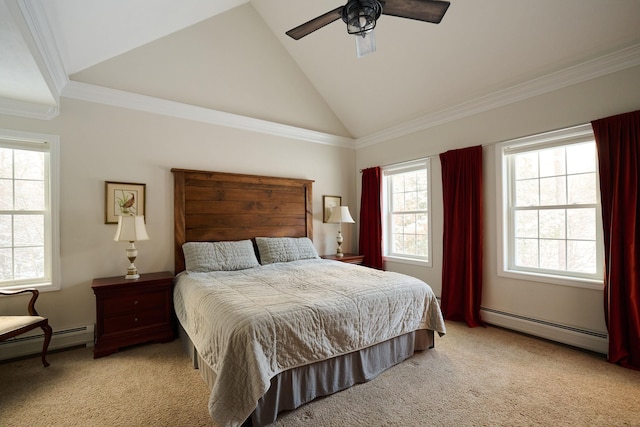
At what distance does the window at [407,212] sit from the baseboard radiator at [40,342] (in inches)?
153

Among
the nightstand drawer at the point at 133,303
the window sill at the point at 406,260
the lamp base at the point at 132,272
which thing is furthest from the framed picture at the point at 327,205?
the lamp base at the point at 132,272

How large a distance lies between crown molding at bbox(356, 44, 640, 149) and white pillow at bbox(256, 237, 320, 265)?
7.18ft

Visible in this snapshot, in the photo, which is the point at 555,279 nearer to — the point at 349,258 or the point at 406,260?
the point at 406,260

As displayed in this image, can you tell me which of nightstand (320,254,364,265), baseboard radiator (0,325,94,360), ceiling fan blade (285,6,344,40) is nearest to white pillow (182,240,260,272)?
baseboard radiator (0,325,94,360)

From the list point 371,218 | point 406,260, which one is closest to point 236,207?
point 371,218

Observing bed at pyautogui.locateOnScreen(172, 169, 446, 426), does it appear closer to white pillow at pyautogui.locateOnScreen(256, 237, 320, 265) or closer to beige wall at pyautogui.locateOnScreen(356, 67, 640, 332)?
white pillow at pyautogui.locateOnScreen(256, 237, 320, 265)

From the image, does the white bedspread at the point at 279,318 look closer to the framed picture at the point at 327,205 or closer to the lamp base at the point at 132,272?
the lamp base at the point at 132,272

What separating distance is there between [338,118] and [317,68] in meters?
0.91

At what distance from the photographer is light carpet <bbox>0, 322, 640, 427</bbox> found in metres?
1.84

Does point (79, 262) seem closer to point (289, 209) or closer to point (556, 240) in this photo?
point (289, 209)

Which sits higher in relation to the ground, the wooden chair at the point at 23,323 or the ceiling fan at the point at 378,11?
the ceiling fan at the point at 378,11

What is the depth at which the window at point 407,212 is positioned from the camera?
4.21m

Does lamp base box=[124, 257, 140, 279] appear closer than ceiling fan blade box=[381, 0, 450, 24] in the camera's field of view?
No

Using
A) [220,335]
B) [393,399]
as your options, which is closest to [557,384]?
[393,399]
